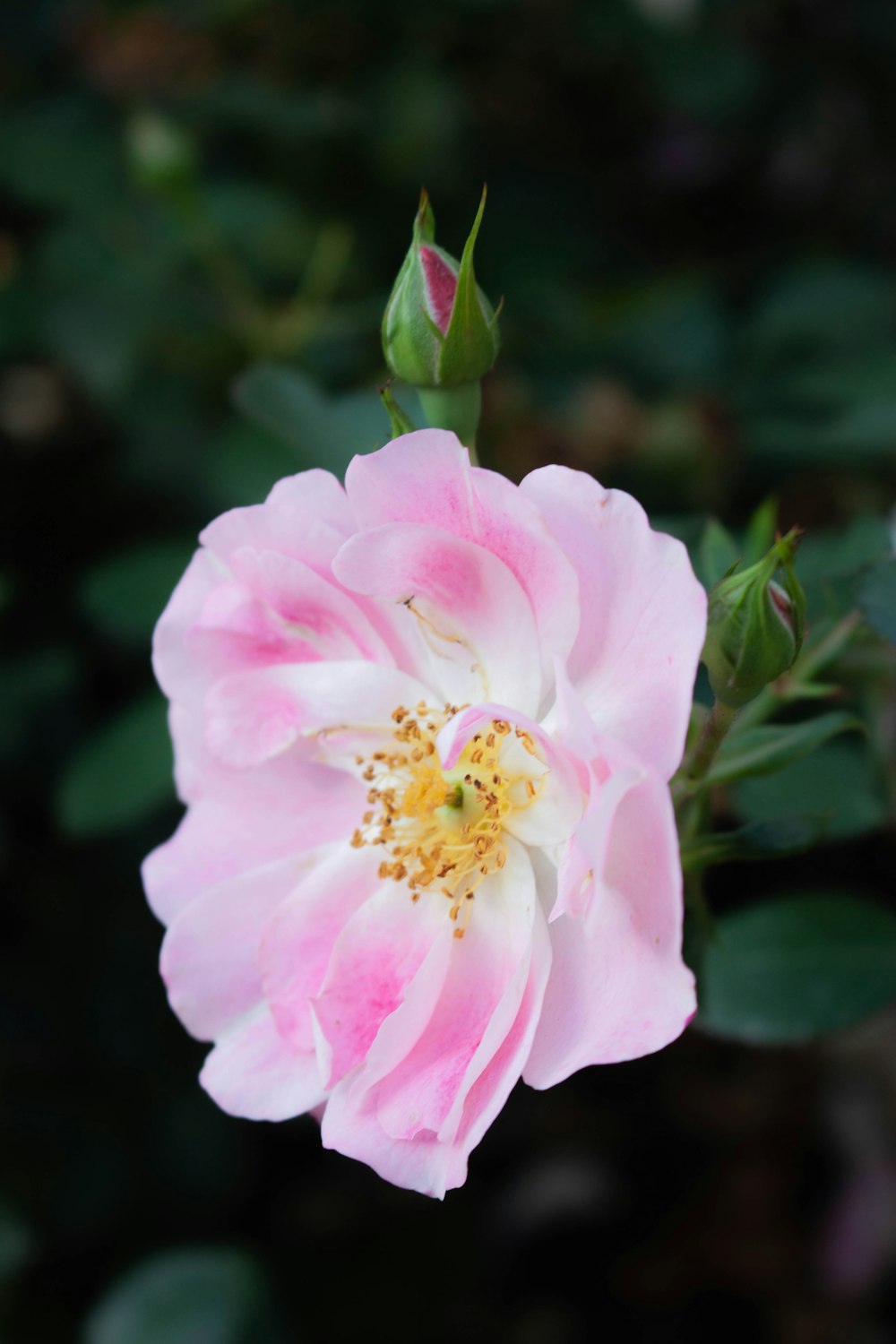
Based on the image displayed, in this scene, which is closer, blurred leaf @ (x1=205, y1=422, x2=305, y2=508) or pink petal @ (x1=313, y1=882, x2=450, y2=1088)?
pink petal @ (x1=313, y1=882, x2=450, y2=1088)

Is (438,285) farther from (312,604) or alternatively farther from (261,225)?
(261,225)

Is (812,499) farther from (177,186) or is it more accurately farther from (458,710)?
(458,710)

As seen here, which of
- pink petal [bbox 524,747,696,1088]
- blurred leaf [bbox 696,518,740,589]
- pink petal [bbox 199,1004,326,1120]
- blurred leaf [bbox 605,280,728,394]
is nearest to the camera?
pink petal [bbox 524,747,696,1088]

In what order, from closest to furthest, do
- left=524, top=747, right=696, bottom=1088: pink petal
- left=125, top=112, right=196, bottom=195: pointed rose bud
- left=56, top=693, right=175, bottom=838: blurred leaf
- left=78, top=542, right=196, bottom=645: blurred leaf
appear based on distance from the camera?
left=524, top=747, right=696, bottom=1088: pink petal
left=56, top=693, right=175, bottom=838: blurred leaf
left=78, top=542, right=196, bottom=645: blurred leaf
left=125, top=112, right=196, bottom=195: pointed rose bud

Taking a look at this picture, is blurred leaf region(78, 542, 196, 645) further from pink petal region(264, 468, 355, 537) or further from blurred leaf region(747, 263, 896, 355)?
blurred leaf region(747, 263, 896, 355)

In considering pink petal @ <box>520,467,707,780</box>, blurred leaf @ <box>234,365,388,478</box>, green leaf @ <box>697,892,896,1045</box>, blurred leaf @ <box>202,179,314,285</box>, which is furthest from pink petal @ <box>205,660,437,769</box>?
blurred leaf @ <box>202,179,314,285</box>

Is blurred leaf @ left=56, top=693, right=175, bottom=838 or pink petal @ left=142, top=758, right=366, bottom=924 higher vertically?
pink petal @ left=142, top=758, right=366, bottom=924

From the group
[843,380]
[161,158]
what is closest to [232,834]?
[161,158]
